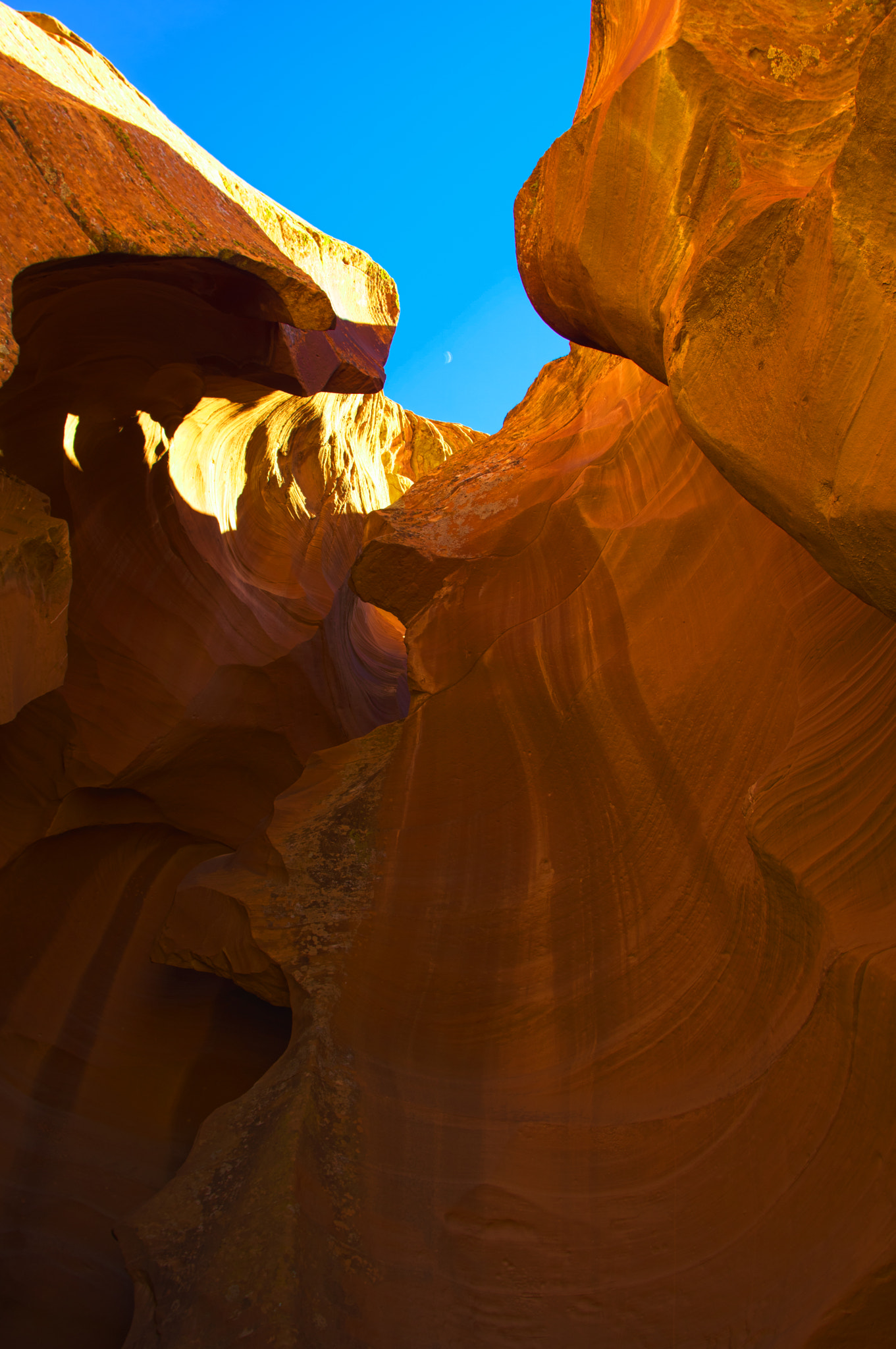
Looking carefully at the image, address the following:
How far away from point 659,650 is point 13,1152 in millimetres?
6254

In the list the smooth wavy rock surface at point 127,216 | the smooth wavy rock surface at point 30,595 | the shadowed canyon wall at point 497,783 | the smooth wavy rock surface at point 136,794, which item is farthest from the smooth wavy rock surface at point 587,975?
the smooth wavy rock surface at point 127,216

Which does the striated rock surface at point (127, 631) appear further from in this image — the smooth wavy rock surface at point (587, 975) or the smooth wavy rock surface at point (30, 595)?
the smooth wavy rock surface at point (587, 975)

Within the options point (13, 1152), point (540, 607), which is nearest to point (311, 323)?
point (540, 607)

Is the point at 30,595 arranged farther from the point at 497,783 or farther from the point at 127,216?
the point at 497,783

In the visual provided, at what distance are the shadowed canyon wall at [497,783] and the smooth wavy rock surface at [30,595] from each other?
1.5 inches

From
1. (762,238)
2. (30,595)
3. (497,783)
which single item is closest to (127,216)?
(30,595)

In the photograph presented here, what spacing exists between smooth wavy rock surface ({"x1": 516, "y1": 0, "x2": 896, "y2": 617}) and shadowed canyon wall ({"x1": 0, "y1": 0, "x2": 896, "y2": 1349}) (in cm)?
2

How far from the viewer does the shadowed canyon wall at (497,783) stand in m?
3.80

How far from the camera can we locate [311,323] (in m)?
6.62

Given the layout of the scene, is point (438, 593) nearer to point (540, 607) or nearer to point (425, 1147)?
point (540, 607)

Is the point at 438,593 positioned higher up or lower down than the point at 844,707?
higher up

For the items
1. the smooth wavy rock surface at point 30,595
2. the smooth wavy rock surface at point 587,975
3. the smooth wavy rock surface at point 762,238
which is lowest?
the smooth wavy rock surface at point 587,975

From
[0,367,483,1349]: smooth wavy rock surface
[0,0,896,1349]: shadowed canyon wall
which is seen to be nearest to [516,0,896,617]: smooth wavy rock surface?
[0,0,896,1349]: shadowed canyon wall

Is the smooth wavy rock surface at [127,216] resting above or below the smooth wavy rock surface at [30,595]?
above
